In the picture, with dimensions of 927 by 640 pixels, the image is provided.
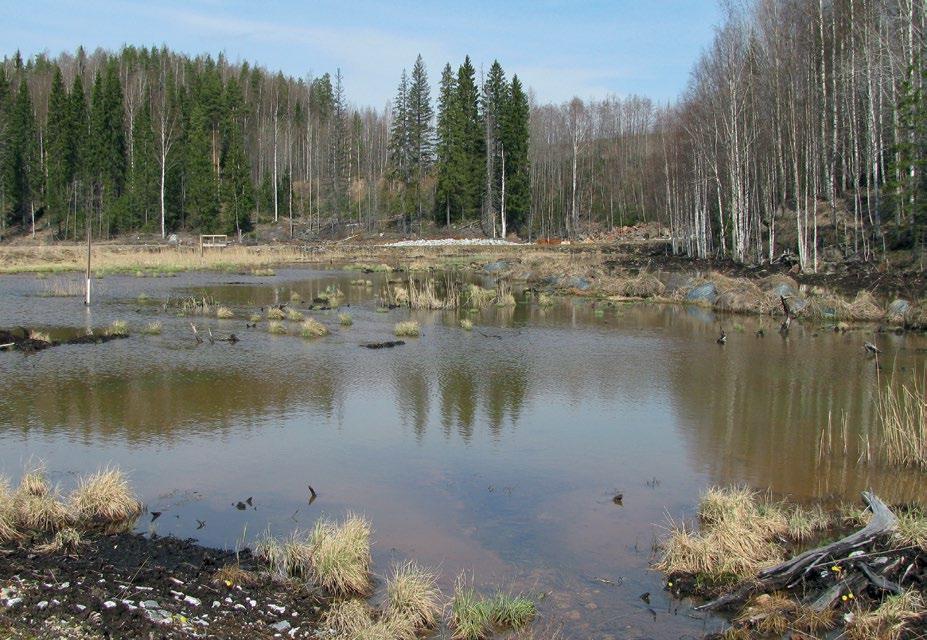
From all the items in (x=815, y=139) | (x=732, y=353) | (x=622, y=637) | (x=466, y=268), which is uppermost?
(x=815, y=139)

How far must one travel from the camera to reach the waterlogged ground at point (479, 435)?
27.7 ft

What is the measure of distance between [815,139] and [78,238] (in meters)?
53.7

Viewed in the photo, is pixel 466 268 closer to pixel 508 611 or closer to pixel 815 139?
pixel 815 139

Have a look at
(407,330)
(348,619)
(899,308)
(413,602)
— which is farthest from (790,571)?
(899,308)

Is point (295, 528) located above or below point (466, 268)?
below

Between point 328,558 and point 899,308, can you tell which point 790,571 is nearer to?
point 328,558

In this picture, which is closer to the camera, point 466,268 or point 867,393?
point 867,393

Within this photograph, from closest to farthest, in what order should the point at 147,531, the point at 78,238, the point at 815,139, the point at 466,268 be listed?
the point at 147,531
the point at 815,139
the point at 466,268
the point at 78,238

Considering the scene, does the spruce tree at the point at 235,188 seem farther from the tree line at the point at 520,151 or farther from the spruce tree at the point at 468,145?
the spruce tree at the point at 468,145

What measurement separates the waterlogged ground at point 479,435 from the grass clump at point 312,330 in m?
0.57

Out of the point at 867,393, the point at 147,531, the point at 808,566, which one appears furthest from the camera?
the point at 867,393

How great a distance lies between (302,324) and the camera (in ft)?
75.3

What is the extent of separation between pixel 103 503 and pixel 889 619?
24.5 feet

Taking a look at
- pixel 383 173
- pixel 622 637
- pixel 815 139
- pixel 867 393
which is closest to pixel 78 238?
pixel 383 173
